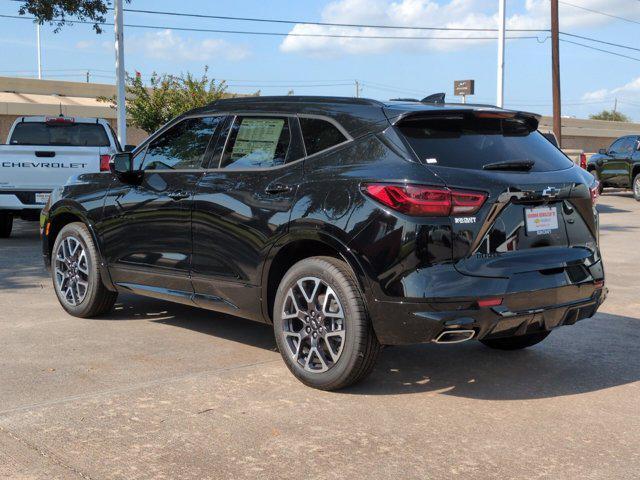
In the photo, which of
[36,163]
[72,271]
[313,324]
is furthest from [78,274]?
[36,163]

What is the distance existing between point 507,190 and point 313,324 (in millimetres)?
1412

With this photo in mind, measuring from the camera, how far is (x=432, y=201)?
14.9 ft

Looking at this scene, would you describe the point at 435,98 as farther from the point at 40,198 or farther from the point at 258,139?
the point at 40,198

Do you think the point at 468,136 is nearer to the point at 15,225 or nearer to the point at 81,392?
the point at 81,392

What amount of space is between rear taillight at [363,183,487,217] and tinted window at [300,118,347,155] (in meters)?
0.73

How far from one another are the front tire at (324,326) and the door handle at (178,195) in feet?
A: 3.85

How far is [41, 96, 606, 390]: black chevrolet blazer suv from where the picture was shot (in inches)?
180

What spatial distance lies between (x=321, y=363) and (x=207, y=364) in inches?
39.3

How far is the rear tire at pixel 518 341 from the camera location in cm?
598

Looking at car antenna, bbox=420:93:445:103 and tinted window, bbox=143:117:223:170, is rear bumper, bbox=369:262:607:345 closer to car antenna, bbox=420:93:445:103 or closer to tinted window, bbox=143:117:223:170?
car antenna, bbox=420:93:445:103

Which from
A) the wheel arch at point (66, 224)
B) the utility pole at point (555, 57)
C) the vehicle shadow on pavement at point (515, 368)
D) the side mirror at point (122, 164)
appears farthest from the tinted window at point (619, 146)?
the side mirror at point (122, 164)

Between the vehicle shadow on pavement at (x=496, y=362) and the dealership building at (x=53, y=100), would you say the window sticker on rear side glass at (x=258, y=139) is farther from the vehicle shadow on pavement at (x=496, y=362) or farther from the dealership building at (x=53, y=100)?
the dealership building at (x=53, y=100)

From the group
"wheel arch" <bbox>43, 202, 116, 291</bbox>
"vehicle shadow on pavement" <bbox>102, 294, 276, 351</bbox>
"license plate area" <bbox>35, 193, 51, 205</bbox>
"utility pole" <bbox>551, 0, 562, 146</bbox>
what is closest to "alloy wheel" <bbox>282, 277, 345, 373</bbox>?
"vehicle shadow on pavement" <bbox>102, 294, 276, 351</bbox>

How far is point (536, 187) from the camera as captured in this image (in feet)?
15.9
